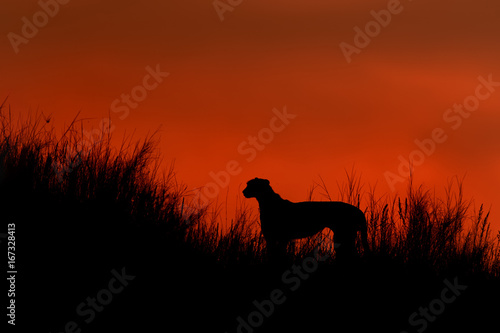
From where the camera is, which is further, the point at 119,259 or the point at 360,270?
the point at 360,270

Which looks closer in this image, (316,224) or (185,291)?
(185,291)

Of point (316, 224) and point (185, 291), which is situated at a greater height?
point (316, 224)

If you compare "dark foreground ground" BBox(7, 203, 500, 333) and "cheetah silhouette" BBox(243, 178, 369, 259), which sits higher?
"cheetah silhouette" BBox(243, 178, 369, 259)

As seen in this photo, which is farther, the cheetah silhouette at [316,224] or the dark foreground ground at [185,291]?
the cheetah silhouette at [316,224]

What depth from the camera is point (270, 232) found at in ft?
30.4

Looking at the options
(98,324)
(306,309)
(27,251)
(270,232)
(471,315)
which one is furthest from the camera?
(270,232)

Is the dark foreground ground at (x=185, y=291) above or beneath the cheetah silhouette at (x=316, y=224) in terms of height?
beneath

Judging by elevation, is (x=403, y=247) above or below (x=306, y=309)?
above

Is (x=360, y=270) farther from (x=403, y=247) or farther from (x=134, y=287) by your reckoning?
(x=134, y=287)

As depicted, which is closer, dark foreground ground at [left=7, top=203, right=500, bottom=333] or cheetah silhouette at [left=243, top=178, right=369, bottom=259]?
dark foreground ground at [left=7, top=203, right=500, bottom=333]

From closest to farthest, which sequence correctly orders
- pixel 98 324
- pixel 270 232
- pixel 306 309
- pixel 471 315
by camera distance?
pixel 98 324 < pixel 306 309 < pixel 471 315 < pixel 270 232

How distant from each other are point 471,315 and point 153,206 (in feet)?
12.2

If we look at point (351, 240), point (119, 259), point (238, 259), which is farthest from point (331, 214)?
point (119, 259)

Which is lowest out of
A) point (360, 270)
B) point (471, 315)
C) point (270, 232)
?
point (471, 315)
